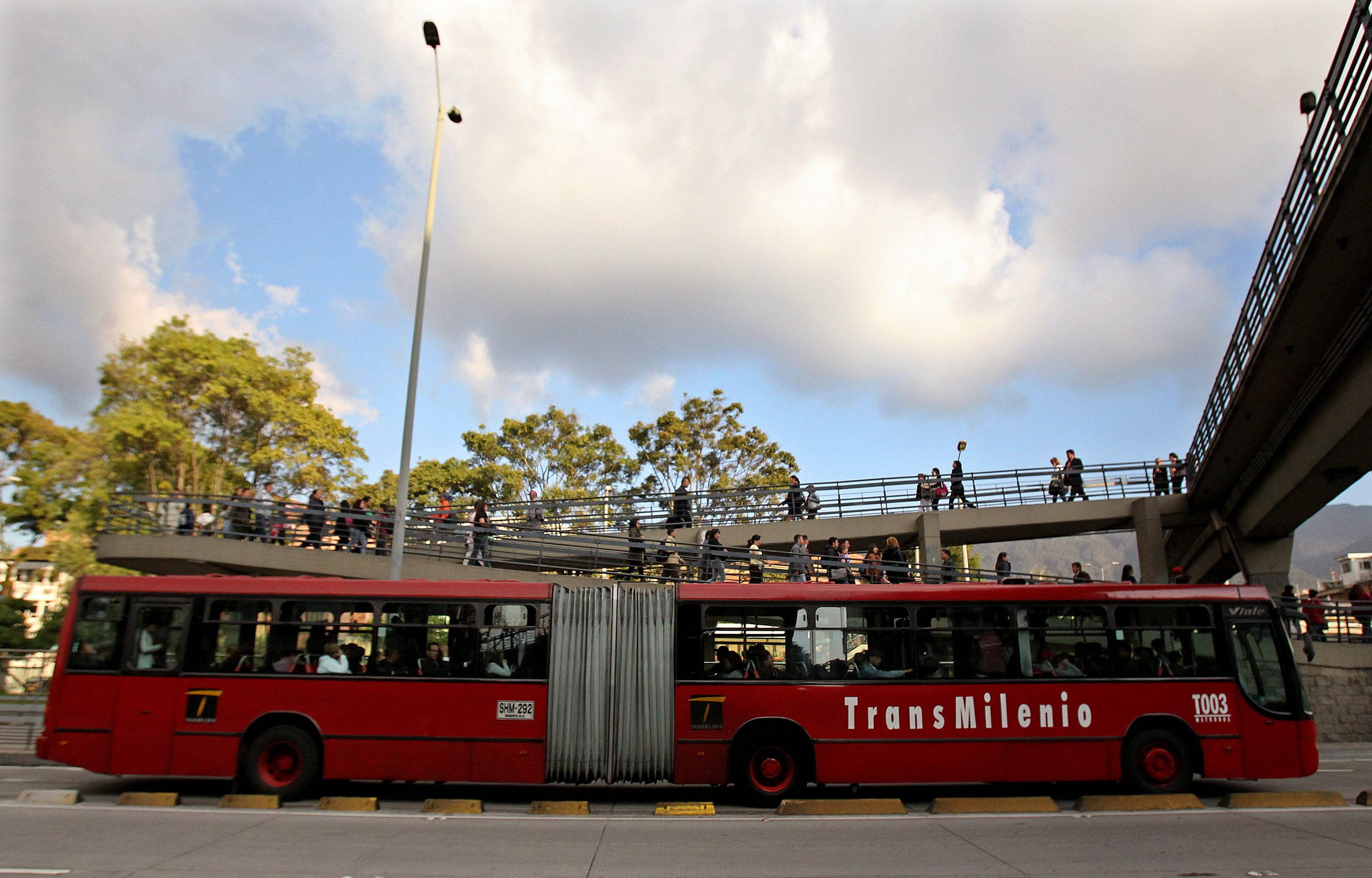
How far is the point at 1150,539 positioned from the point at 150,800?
25681 mm

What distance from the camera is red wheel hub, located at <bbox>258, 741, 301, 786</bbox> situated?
10617 millimetres

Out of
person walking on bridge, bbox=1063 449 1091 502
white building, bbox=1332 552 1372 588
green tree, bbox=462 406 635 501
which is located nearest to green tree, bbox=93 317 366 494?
green tree, bbox=462 406 635 501

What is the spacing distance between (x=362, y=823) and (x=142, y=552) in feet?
46.6

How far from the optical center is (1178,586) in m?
11.1

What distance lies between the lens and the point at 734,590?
432 inches

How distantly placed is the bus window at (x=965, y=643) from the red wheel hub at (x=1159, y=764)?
1.82 metres

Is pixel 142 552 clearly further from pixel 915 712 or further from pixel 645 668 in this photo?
pixel 915 712

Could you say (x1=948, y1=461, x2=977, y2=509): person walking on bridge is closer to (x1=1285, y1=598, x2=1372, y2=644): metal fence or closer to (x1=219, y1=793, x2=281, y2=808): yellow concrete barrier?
(x1=1285, y1=598, x2=1372, y2=644): metal fence

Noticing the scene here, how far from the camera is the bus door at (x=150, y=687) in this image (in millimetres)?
10617

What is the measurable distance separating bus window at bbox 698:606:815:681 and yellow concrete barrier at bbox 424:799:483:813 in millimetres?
2995

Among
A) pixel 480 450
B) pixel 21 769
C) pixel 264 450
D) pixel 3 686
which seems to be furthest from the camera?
pixel 480 450

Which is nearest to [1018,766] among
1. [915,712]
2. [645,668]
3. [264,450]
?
[915,712]

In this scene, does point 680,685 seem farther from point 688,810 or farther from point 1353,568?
point 1353,568

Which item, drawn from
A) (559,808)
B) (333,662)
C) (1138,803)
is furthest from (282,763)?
(1138,803)
